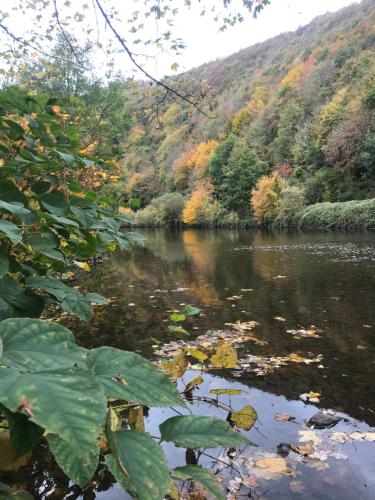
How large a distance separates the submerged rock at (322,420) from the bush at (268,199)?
3479cm

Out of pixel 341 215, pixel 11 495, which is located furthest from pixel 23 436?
pixel 341 215

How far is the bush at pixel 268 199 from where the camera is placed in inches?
1479

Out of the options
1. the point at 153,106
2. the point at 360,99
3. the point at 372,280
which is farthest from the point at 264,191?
the point at 153,106

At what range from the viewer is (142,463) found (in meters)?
0.67

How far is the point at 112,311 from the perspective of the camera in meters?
6.79

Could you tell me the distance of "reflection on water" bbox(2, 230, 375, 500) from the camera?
2475 millimetres

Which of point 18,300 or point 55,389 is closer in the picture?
point 55,389

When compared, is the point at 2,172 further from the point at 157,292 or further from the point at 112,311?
the point at 157,292

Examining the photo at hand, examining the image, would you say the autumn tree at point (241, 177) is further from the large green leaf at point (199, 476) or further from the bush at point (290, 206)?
the large green leaf at point (199, 476)

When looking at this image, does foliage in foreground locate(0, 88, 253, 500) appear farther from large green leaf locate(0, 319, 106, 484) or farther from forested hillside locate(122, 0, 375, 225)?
forested hillside locate(122, 0, 375, 225)

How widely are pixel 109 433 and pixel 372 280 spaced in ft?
30.9

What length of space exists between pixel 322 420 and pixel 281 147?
156 ft

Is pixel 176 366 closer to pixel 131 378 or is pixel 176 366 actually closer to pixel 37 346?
pixel 131 378

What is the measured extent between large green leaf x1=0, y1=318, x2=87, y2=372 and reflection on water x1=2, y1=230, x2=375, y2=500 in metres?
1.98
